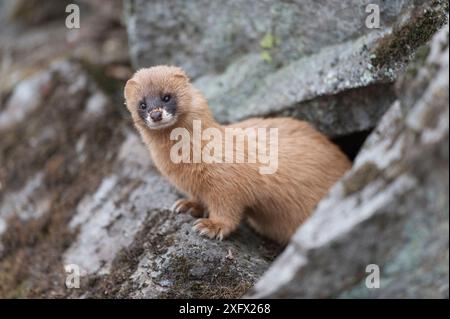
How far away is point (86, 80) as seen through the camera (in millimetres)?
8609

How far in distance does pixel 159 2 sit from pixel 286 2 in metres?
2.00

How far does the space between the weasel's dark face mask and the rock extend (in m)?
2.09

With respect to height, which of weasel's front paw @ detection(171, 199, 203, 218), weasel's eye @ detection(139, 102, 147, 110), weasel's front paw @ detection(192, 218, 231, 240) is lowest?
weasel's front paw @ detection(192, 218, 231, 240)

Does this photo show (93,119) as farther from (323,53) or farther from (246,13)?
(323,53)

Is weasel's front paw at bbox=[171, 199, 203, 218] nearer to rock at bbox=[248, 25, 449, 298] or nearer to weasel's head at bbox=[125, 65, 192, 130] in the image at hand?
weasel's head at bbox=[125, 65, 192, 130]

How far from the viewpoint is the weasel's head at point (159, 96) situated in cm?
541

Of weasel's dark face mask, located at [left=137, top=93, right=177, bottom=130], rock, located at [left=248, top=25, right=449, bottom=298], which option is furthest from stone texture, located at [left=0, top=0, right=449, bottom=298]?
weasel's dark face mask, located at [left=137, top=93, right=177, bottom=130]

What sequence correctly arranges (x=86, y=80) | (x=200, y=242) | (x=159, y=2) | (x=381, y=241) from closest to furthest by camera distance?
(x=381, y=241), (x=200, y=242), (x=159, y=2), (x=86, y=80)

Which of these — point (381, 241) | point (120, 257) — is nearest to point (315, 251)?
point (381, 241)

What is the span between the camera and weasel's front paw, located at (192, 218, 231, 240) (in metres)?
5.43

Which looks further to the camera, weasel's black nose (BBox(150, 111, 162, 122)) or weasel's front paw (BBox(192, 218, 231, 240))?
weasel's front paw (BBox(192, 218, 231, 240))

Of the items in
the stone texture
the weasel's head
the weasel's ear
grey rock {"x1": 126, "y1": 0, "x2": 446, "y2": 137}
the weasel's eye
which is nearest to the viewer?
the stone texture

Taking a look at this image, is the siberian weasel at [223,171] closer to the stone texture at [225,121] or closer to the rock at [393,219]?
the stone texture at [225,121]

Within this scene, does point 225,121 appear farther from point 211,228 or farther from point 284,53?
point 211,228
